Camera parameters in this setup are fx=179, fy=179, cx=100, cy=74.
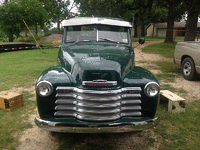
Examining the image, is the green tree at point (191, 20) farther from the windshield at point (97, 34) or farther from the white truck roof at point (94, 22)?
the windshield at point (97, 34)

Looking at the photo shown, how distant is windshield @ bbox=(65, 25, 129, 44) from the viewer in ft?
14.0

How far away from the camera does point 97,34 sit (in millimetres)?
4273

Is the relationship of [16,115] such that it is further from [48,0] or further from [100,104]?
[48,0]

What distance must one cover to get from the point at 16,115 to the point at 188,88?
553cm

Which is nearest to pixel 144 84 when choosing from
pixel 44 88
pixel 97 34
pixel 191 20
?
pixel 44 88

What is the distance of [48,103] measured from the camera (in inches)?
117

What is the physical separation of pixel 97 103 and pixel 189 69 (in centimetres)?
580

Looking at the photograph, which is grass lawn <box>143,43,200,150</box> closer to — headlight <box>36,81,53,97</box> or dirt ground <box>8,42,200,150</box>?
dirt ground <box>8,42,200,150</box>

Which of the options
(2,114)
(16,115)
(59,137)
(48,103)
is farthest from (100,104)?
(2,114)

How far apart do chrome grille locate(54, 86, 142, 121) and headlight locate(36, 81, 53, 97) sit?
0.44ft

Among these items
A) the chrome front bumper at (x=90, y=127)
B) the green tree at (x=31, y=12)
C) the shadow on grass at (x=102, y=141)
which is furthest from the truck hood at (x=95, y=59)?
the green tree at (x=31, y=12)

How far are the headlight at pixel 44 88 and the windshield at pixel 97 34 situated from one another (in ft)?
5.74

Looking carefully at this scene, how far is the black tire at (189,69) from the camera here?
22.8 feet

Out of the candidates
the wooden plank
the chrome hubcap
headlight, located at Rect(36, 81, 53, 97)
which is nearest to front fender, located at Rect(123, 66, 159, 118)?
headlight, located at Rect(36, 81, 53, 97)
